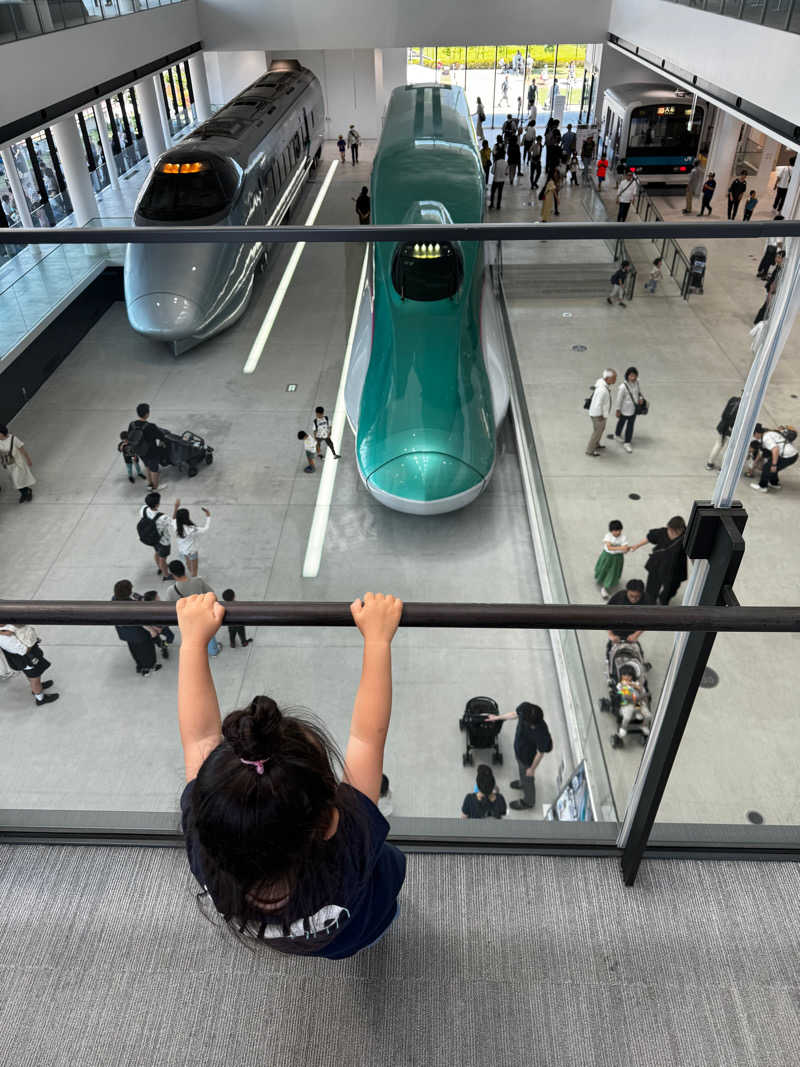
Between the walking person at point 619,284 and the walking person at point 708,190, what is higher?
the walking person at point 708,190

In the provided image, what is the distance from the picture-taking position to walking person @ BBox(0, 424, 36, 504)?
5.85m

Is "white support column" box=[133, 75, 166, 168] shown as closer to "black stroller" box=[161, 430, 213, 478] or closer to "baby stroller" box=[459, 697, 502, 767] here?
"black stroller" box=[161, 430, 213, 478]

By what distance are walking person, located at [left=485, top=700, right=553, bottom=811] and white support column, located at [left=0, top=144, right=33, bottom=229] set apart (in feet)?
38.9

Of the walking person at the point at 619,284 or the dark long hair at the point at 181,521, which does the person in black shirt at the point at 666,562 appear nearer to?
the dark long hair at the point at 181,521

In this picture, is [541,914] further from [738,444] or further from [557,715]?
[557,715]

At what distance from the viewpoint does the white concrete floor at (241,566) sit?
5293 mm

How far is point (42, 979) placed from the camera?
150cm

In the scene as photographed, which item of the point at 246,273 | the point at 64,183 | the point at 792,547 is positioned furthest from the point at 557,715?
the point at 64,183

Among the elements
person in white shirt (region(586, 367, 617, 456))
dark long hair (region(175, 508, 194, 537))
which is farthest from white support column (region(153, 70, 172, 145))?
dark long hair (region(175, 508, 194, 537))

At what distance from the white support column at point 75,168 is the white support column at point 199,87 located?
6803 millimetres

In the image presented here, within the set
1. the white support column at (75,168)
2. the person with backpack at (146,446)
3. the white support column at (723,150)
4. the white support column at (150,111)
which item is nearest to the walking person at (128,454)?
the person with backpack at (146,446)

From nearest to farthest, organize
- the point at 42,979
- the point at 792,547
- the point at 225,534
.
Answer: the point at 42,979
the point at 792,547
the point at 225,534

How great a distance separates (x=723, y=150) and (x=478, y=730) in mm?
15230

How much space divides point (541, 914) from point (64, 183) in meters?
16.7
